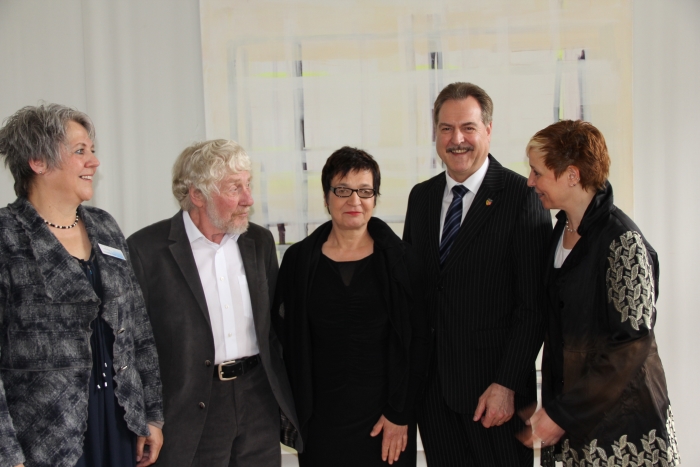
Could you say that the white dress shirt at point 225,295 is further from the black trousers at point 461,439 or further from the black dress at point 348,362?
the black trousers at point 461,439

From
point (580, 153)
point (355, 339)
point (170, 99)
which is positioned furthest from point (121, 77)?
point (580, 153)

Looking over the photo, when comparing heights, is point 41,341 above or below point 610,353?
above

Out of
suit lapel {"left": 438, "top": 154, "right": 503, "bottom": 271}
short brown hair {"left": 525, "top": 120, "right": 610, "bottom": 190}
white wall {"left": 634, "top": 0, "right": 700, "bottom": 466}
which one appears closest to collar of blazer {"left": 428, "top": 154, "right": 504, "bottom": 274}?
suit lapel {"left": 438, "top": 154, "right": 503, "bottom": 271}

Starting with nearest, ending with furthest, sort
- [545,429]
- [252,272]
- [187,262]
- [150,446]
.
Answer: [545,429] < [150,446] < [187,262] < [252,272]

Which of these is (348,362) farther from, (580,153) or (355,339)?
(580,153)

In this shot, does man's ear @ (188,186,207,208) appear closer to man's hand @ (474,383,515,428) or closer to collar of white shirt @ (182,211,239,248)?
collar of white shirt @ (182,211,239,248)

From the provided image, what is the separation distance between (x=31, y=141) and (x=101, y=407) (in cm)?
89

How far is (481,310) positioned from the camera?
7.21ft

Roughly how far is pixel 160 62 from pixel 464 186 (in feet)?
7.51

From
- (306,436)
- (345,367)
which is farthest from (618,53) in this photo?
(306,436)

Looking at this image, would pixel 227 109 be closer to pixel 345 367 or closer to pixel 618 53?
pixel 345 367

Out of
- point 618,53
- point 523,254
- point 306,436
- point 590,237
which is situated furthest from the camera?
point 618,53

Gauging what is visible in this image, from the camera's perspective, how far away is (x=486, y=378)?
221 cm


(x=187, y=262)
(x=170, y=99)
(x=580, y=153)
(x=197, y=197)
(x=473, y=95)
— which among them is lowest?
(x=187, y=262)
